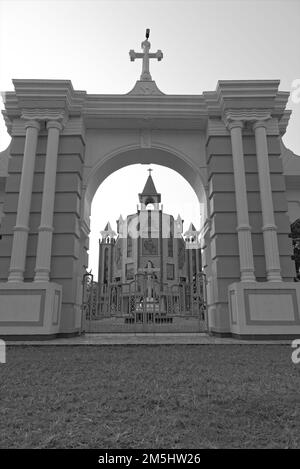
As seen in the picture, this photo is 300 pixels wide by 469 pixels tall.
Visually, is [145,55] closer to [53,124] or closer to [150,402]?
[53,124]

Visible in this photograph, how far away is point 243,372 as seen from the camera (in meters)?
3.72

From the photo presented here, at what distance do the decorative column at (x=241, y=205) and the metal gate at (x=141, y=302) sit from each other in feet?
5.14

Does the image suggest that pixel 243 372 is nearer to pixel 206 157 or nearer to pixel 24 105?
pixel 206 157

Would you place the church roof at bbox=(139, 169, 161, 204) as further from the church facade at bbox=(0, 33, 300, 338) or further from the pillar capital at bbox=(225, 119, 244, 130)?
the pillar capital at bbox=(225, 119, 244, 130)

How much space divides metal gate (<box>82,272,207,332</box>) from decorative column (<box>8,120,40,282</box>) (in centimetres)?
176

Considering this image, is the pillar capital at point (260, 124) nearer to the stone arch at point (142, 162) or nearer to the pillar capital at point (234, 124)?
the pillar capital at point (234, 124)

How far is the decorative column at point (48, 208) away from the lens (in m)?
7.52

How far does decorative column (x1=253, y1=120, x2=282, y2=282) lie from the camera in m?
7.57

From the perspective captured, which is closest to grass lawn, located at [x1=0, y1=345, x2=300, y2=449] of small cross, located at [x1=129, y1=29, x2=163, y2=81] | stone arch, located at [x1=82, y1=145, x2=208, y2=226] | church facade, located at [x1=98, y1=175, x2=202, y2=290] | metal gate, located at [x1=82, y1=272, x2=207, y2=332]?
metal gate, located at [x1=82, y1=272, x2=207, y2=332]

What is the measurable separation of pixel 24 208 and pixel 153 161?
158 inches

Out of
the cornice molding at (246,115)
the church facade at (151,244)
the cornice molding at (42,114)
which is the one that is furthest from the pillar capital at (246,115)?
the church facade at (151,244)

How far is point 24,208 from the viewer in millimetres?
7832

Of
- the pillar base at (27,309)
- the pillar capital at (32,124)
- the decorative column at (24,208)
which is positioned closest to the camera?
the pillar base at (27,309)
